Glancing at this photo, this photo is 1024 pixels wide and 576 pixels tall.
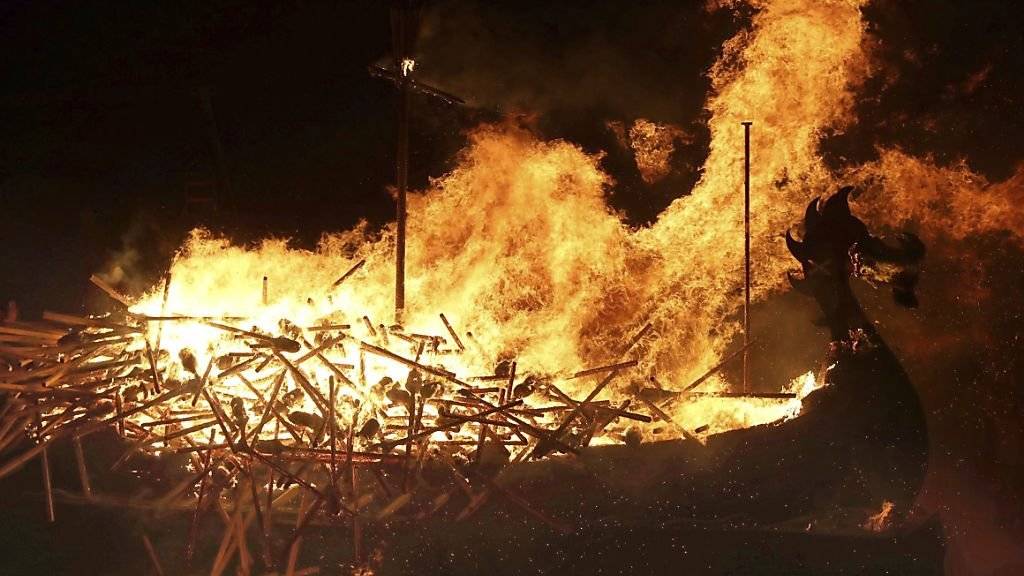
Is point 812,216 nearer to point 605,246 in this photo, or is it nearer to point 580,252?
point 605,246

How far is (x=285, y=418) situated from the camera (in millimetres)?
5469

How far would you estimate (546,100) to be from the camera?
8.79 m

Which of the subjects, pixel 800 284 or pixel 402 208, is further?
pixel 402 208

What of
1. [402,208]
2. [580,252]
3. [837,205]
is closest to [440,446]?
[402,208]

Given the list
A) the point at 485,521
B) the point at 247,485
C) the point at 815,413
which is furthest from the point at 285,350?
the point at 815,413

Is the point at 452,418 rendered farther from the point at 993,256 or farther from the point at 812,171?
the point at 993,256

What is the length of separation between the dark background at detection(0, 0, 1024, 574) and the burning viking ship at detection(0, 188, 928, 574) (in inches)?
84.3

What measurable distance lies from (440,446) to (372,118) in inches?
177

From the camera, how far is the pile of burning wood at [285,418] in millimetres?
5125

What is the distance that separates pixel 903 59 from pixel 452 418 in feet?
17.8

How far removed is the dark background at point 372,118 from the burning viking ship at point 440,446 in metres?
2.14

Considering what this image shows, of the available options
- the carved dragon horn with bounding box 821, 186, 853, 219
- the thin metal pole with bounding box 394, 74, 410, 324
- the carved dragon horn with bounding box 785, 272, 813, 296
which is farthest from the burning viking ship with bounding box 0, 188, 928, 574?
the thin metal pole with bounding box 394, 74, 410, 324

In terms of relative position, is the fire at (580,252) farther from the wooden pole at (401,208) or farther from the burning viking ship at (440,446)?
the burning viking ship at (440,446)

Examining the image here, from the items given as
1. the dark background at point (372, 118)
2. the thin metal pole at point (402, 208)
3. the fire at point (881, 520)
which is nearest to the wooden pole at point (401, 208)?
the thin metal pole at point (402, 208)
